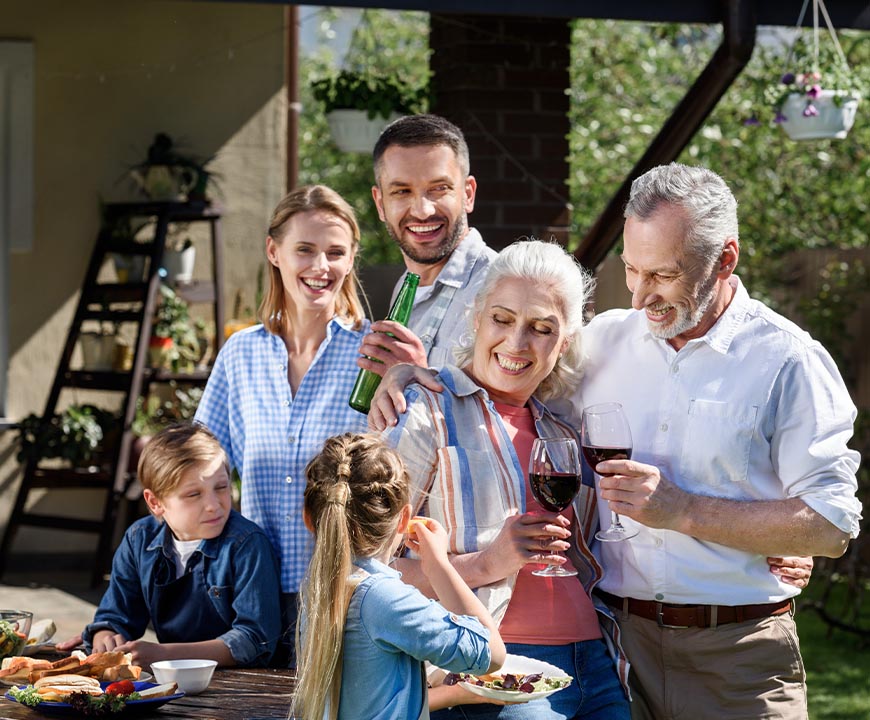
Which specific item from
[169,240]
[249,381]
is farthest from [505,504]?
[169,240]

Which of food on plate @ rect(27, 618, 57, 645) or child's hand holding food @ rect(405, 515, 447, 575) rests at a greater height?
child's hand holding food @ rect(405, 515, 447, 575)

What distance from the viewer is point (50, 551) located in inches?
257

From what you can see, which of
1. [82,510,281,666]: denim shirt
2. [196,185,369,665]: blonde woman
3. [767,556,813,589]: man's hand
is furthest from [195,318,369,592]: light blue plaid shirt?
[767,556,813,589]: man's hand

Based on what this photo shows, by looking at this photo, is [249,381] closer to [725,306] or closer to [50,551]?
[725,306]

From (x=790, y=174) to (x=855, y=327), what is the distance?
7.83ft

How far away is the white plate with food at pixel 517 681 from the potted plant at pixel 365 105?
12.7 ft

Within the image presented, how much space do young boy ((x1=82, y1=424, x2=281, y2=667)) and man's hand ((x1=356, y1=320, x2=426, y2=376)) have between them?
395 millimetres

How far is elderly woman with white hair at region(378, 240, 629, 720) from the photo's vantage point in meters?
2.38

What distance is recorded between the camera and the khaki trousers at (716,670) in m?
2.53

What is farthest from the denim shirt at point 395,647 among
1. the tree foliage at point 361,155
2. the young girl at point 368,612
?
the tree foliage at point 361,155

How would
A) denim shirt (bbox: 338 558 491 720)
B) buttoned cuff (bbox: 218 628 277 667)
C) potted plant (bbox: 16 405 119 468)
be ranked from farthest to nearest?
potted plant (bbox: 16 405 119 468), buttoned cuff (bbox: 218 628 277 667), denim shirt (bbox: 338 558 491 720)

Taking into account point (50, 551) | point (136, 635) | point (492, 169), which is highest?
point (492, 169)

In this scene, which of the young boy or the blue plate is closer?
the blue plate

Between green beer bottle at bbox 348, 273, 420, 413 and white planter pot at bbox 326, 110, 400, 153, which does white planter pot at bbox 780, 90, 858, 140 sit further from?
green beer bottle at bbox 348, 273, 420, 413
